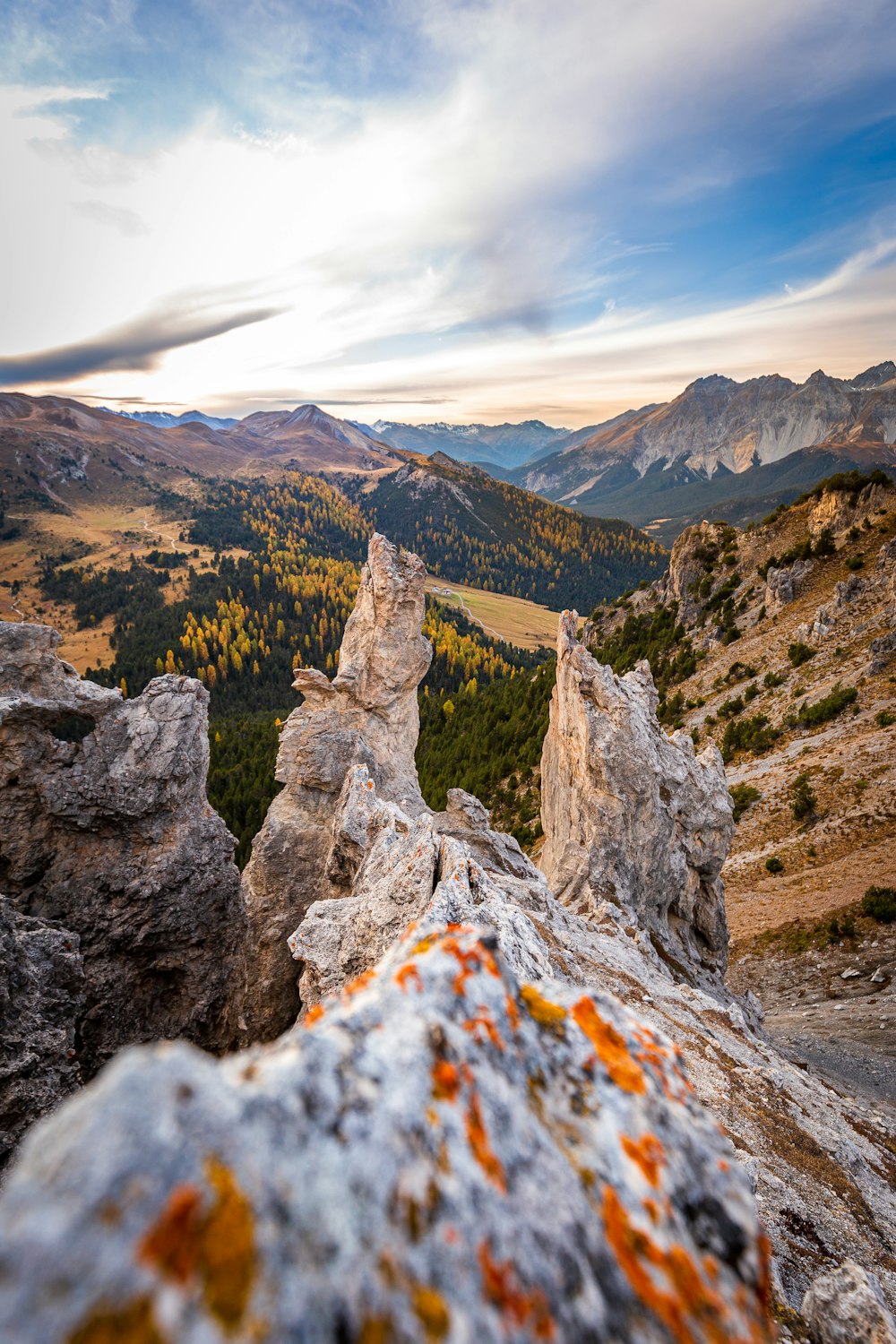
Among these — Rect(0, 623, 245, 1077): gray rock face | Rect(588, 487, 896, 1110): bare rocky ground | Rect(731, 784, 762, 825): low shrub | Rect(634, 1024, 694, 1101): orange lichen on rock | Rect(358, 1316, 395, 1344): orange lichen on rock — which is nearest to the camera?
Rect(358, 1316, 395, 1344): orange lichen on rock

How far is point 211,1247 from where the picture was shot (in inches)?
109

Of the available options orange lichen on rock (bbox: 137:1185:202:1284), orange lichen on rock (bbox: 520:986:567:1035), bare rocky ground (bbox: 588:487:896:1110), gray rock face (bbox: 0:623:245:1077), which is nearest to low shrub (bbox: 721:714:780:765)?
bare rocky ground (bbox: 588:487:896:1110)

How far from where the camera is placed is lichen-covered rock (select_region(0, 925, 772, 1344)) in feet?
8.59

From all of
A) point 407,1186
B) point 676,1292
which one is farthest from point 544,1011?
point 407,1186

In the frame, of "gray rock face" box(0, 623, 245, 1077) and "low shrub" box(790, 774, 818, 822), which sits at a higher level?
"gray rock face" box(0, 623, 245, 1077)

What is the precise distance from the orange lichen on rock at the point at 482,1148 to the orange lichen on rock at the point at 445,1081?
16 centimetres

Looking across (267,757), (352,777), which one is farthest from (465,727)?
(352,777)

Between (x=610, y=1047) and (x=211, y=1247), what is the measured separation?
3869mm

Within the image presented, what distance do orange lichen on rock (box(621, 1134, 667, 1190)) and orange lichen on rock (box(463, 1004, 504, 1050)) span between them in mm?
1223

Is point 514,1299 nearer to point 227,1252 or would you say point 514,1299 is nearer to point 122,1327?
point 227,1252

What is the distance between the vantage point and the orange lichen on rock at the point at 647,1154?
4559mm

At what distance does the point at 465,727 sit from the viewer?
117 m

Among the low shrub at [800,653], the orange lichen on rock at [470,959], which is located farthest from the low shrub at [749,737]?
the orange lichen on rock at [470,959]

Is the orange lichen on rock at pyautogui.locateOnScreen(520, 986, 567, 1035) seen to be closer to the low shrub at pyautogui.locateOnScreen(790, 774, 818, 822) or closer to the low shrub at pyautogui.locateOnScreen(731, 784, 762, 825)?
the low shrub at pyautogui.locateOnScreen(790, 774, 818, 822)
